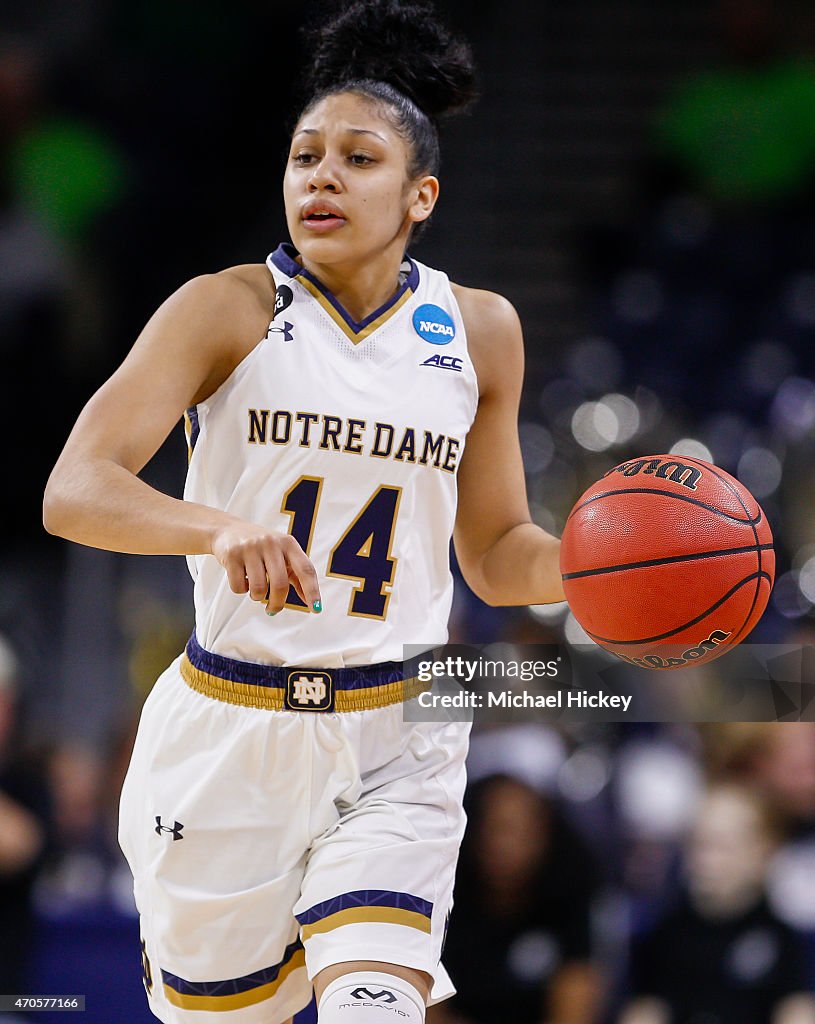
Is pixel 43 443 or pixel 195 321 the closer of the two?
pixel 195 321

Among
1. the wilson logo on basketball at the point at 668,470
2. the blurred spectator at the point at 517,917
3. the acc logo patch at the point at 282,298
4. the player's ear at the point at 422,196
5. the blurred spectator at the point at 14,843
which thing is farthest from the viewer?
the blurred spectator at the point at 517,917

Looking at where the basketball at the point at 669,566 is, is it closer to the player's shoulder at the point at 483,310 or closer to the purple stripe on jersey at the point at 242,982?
the player's shoulder at the point at 483,310

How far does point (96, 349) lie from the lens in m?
7.02

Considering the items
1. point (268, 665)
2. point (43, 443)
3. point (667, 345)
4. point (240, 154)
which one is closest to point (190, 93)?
point (240, 154)

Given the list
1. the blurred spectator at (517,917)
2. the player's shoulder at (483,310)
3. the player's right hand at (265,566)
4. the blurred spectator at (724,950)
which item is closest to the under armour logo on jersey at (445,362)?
the player's shoulder at (483,310)

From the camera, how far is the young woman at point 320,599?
94.0 inches

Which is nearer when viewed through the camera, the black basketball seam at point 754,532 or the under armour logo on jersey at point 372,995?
the under armour logo on jersey at point 372,995

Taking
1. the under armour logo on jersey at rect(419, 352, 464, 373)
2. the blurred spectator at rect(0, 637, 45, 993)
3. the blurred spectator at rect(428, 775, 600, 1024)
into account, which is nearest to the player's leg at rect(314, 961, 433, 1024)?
the under armour logo on jersey at rect(419, 352, 464, 373)

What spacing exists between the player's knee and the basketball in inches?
28.1

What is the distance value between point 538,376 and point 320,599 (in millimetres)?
5038

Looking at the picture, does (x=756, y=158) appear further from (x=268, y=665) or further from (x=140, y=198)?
(x=268, y=665)

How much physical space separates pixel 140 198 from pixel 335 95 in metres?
5.40

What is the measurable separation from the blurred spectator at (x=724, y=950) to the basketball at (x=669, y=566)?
1981mm

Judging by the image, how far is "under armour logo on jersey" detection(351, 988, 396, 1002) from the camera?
222 cm
